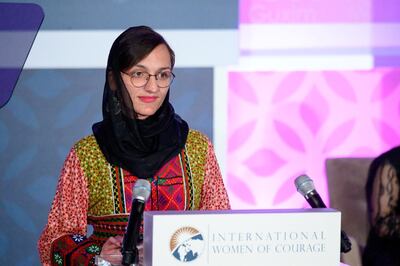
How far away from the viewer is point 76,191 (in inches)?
88.0

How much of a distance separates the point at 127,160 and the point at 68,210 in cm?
23

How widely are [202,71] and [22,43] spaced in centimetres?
86

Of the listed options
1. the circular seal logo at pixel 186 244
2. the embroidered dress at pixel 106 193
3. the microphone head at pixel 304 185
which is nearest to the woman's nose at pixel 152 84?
the embroidered dress at pixel 106 193

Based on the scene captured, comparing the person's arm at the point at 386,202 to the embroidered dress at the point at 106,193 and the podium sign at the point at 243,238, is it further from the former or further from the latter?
the podium sign at the point at 243,238

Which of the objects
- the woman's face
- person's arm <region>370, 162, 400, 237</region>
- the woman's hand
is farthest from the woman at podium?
person's arm <region>370, 162, 400, 237</region>

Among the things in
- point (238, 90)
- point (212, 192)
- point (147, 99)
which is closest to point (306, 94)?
point (238, 90)

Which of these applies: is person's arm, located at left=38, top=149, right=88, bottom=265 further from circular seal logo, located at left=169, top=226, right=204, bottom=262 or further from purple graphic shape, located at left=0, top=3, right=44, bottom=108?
purple graphic shape, located at left=0, top=3, right=44, bottom=108

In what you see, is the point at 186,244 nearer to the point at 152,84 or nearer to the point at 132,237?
the point at 132,237

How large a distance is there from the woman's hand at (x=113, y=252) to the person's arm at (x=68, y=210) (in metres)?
0.38

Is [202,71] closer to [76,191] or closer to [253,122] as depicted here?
[253,122]

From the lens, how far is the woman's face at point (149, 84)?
2.23 meters

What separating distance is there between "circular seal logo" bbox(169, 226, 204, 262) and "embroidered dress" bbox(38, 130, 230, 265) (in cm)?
70

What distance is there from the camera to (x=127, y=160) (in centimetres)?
225

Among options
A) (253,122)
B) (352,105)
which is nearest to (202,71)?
(253,122)
